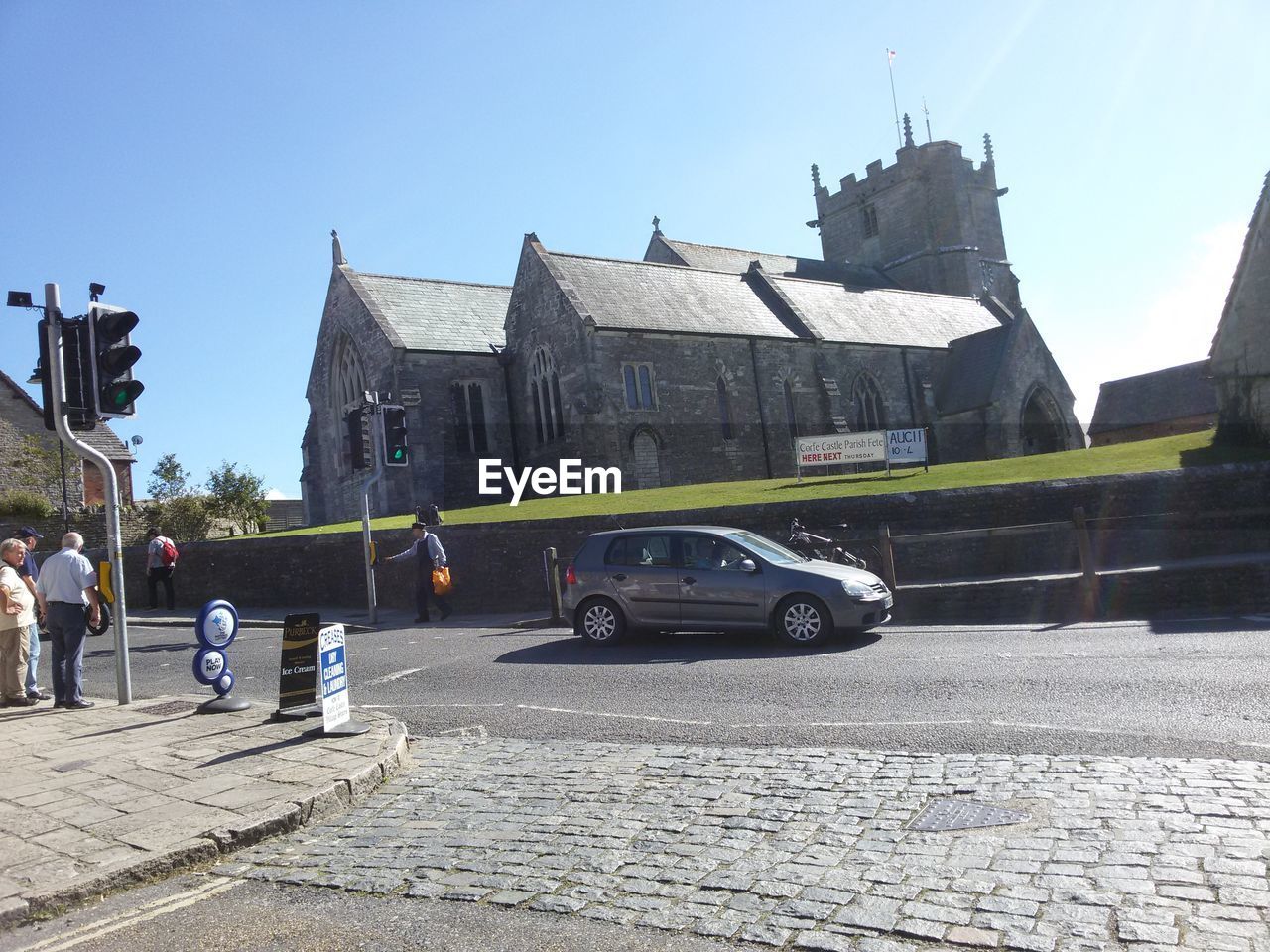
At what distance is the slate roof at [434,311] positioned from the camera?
34.9m

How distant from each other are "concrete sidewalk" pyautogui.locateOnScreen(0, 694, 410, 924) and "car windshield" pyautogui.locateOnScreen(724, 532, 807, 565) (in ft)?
17.6

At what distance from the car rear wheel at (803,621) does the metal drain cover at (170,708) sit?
6546 millimetres

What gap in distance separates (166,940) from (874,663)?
7.48m

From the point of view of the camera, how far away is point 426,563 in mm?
17328

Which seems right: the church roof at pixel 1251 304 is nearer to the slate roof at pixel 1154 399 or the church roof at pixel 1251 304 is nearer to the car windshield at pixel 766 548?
the car windshield at pixel 766 548

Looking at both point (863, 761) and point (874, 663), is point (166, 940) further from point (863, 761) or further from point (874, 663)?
point (874, 663)

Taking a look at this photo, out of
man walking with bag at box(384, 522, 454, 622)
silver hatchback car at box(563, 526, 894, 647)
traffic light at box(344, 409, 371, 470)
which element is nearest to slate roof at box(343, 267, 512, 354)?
traffic light at box(344, 409, 371, 470)

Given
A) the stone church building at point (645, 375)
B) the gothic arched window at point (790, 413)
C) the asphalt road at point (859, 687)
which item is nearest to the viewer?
the asphalt road at point (859, 687)

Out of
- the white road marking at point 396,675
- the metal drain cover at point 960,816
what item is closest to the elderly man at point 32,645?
the white road marking at point 396,675

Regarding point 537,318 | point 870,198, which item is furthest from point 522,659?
point 870,198

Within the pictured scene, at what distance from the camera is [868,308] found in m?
42.8

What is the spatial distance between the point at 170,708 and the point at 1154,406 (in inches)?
1702

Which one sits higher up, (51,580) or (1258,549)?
(51,580)

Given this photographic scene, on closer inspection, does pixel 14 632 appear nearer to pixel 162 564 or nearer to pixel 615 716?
pixel 615 716
